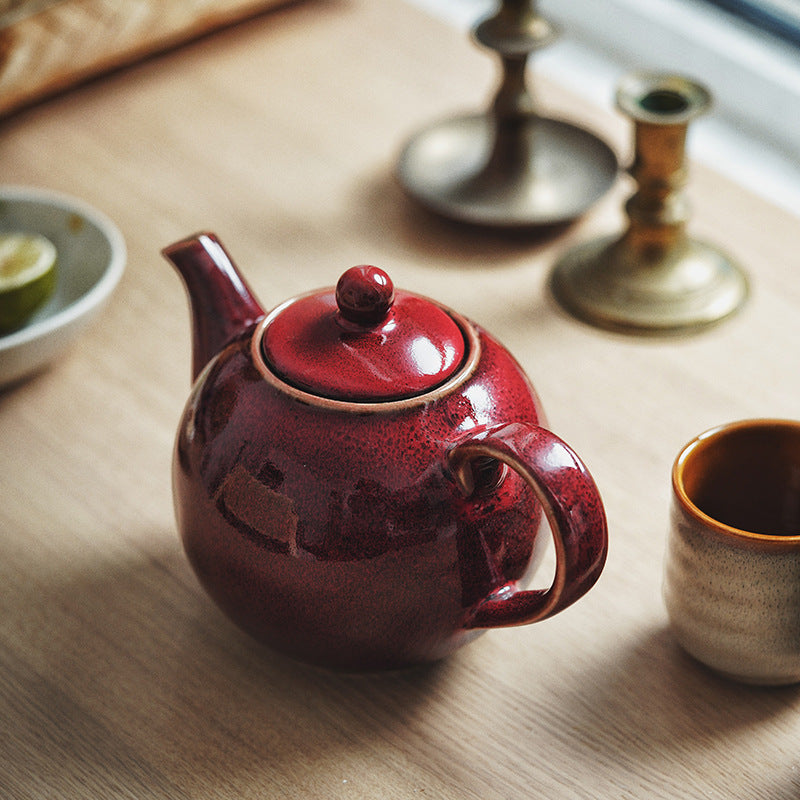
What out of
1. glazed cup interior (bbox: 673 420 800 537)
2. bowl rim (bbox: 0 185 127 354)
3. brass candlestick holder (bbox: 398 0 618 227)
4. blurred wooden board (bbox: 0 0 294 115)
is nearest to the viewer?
glazed cup interior (bbox: 673 420 800 537)

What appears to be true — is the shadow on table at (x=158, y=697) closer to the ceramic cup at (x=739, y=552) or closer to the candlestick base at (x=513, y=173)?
the ceramic cup at (x=739, y=552)

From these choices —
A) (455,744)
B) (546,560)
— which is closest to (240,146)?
(546,560)

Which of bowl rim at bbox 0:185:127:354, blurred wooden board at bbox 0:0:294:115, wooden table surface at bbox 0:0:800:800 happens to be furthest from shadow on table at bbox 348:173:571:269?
blurred wooden board at bbox 0:0:294:115

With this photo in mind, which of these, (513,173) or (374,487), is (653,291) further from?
(374,487)

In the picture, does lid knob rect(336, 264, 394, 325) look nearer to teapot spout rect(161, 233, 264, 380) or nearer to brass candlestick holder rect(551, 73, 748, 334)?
teapot spout rect(161, 233, 264, 380)

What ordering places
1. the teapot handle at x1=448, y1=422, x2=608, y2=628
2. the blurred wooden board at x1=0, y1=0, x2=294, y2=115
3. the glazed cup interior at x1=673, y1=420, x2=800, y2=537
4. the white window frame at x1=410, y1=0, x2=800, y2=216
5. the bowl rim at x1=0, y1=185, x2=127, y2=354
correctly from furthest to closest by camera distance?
1. the white window frame at x1=410, y1=0, x2=800, y2=216
2. the blurred wooden board at x1=0, y1=0, x2=294, y2=115
3. the bowl rim at x1=0, y1=185, x2=127, y2=354
4. the glazed cup interior at x1=673, y1=420, x2=800, y2=537
5. the teapot handle at x1=448, y1=422, x2=608, y2=628

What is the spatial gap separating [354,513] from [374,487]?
2 centimetres

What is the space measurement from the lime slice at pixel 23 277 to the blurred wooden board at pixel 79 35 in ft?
1.01

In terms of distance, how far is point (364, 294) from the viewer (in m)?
0.54

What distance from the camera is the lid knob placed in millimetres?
538

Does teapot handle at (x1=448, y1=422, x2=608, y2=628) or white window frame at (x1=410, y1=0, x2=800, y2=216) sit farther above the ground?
Answer: teapot handle at (x1=448, y1=422, x2=608, y2=628)

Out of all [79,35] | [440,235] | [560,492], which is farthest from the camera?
[79,35]

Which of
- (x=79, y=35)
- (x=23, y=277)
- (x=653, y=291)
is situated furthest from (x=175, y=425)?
(x=79, y=35)

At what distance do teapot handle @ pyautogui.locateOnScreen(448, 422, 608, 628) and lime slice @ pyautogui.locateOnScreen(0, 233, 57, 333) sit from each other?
45cm
